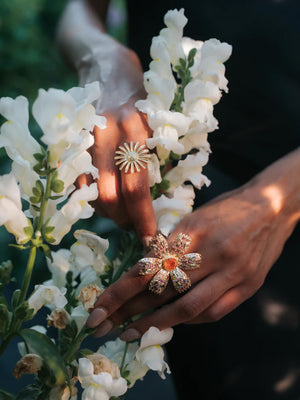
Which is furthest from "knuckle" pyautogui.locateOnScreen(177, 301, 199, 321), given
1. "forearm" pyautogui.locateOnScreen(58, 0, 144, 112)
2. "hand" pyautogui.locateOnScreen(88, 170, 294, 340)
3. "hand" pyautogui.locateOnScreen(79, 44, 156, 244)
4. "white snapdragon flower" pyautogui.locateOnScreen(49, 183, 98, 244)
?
"forearm" pyautogui.locateOnScreen(58, 0, 144, 112)

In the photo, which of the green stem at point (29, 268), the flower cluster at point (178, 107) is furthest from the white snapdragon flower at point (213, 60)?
the green stem at point (29, 268)

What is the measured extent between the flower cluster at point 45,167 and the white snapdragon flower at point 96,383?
15cm

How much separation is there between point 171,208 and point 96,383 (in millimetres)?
247

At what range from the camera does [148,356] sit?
0.64m

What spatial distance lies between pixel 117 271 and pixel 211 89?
27 cm

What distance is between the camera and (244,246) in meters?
0.73

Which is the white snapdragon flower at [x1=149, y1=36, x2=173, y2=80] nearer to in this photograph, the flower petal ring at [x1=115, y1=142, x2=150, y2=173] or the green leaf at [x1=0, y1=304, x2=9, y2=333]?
the flower petal ring at [x1=115, y1=142, x2=150, y2=173]

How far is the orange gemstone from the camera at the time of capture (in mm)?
659

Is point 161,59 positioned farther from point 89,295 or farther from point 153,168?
point 89,295

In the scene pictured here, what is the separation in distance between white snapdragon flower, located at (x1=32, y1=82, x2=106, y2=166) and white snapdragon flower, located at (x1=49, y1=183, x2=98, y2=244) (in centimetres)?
5

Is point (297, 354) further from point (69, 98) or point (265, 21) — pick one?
point (69, 98)

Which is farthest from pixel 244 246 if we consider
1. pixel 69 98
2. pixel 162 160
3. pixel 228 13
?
pixel 228 13

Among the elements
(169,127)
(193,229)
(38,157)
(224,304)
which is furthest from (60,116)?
(224,304)

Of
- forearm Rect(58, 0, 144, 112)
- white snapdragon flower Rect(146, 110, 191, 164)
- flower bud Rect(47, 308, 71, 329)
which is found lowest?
flower bud Rect(47, 308, 71, 329)
